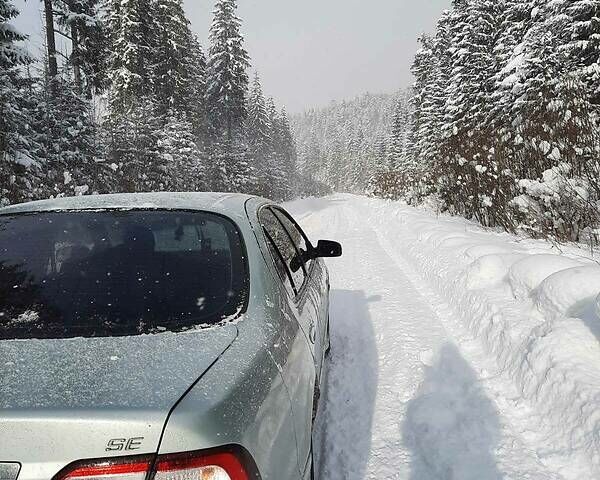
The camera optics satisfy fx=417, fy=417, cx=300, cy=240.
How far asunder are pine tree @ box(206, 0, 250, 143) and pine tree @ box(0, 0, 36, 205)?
22.5 m

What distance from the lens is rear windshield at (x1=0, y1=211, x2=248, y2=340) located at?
64.4 inches

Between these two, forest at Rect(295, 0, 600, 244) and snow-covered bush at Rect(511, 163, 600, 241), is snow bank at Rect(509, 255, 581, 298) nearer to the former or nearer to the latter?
forest at Rect(295, 0, 600, 244)

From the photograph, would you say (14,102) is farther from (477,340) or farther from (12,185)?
(477,340)

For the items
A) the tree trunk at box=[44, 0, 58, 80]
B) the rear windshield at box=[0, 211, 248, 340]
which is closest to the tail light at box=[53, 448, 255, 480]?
the rear windshield at box=[0, 211, 248, 340]

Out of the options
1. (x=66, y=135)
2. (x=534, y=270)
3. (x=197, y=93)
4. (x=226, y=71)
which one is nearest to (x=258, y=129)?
(x=197, y=93)

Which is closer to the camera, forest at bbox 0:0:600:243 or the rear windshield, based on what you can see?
the rear windshield

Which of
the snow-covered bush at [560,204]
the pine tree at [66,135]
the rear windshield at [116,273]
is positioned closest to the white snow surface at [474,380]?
the snow-covered bush at [560,204]

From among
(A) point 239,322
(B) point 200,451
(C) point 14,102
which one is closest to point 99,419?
(B) point 200,451

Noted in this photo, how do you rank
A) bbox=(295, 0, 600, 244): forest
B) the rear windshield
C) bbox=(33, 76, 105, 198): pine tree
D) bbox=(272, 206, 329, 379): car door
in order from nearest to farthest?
the rear windshield, bbox=(272, 206, 329, 379): car door, bbox=(295, 0, 600, 244): forest, bbox=(33, 76, 105, 198): pine tree

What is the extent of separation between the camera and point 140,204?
240 centimetres

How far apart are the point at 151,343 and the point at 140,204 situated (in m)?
1.18

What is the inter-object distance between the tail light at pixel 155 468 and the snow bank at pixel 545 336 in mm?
2535

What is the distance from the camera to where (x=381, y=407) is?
3.49m

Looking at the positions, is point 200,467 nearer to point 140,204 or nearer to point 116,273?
point 116,273
